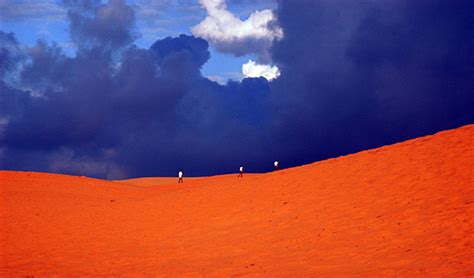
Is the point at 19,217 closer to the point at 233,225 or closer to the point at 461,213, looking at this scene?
the point at 233,225

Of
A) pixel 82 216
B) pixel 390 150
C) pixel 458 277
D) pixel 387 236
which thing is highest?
pixel 390 150

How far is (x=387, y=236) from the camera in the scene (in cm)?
1777

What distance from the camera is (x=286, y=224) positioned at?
21.8 m

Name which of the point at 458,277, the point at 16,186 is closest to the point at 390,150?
the point at 458,277

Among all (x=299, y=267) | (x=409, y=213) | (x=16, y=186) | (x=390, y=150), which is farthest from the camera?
(x=16, y=186)

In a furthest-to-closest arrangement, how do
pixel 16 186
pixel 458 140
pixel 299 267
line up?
1. pixel 16 186
2. pixel 458 140
3. pixel 299 267

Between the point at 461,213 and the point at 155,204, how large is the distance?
17.7m

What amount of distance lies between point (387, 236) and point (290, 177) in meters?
11.9

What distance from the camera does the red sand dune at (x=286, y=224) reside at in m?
16.2

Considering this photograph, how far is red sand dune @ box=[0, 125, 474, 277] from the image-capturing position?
1617 centimetres

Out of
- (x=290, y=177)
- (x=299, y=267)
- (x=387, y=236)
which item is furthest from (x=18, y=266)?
(x=290, y=177)

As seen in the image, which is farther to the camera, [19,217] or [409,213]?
[19,217]

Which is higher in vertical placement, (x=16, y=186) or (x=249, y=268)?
(x=16, y=186)

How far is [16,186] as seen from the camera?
3597 cm
